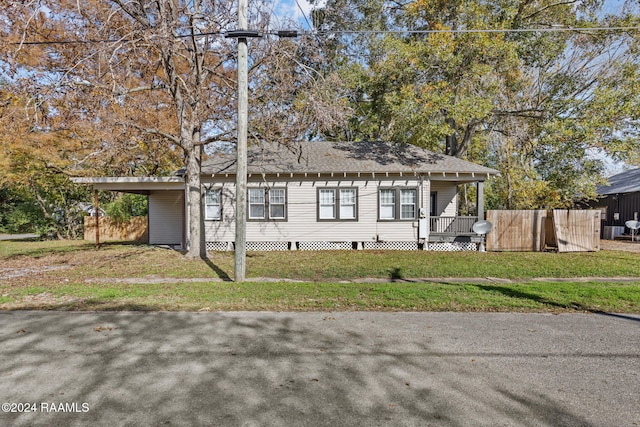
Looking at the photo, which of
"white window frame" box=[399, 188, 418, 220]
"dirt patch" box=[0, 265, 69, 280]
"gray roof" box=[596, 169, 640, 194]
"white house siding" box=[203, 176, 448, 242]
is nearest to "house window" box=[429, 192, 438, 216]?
"white house siding" box=[203, 176, 448, 242]

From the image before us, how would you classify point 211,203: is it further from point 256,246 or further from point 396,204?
point 396,204

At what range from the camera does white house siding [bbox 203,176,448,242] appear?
15.6 meters

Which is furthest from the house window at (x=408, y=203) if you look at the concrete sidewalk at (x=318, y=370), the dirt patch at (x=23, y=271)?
the dirt patch at (x=23, y=271)

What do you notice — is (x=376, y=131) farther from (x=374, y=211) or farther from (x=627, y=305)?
(x=627, y=305)

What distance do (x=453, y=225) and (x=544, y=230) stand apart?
11.9ft

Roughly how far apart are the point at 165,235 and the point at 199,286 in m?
11.6

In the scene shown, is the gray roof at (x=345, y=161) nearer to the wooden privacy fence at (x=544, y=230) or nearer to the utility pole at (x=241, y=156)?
the wooden privacy fence at (x=544, y=230)

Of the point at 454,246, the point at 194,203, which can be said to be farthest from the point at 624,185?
the point at 194,203

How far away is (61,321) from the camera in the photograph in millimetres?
5734

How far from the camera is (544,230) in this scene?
15352mm

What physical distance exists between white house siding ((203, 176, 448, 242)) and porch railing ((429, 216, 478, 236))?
0.85 meters

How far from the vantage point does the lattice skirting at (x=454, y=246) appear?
15.6 meters

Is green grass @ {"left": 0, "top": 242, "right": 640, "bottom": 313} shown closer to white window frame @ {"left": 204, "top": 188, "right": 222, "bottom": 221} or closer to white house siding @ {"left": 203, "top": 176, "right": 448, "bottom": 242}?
white house siding @ {"left": 203, "top": 176, "right": 448, "bottom": 242}

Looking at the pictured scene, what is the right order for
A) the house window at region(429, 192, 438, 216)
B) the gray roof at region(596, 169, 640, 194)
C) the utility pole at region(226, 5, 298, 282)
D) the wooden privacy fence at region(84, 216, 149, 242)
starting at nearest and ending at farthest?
the utility pole at region(226, 5, 298, 282)
the house window at region(429, 192, 438, 216)
the wooden privacy fence at region(84, 216, 149, 242)
the gray roof at region(596, 169, 640, 194)
